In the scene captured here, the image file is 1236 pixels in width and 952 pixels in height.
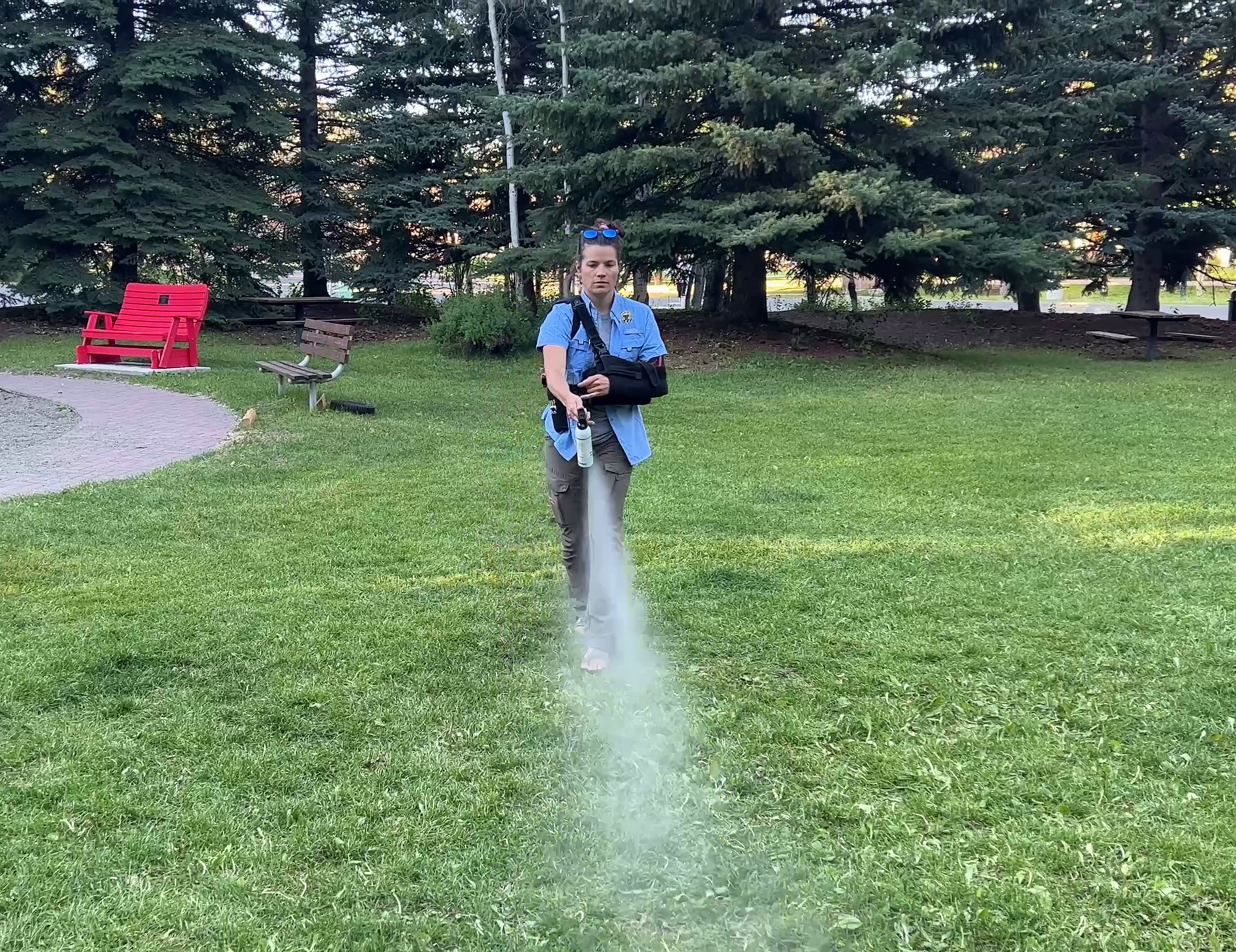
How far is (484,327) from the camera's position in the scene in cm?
1482

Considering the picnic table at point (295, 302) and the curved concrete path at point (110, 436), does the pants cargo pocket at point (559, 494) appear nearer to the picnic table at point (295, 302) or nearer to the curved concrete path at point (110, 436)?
the curved concrete path at point (110, 436)

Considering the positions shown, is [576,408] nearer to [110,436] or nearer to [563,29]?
[110,436]

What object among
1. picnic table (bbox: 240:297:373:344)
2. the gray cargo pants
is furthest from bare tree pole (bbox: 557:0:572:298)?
the gray cargo pants

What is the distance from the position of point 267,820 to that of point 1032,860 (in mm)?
1984

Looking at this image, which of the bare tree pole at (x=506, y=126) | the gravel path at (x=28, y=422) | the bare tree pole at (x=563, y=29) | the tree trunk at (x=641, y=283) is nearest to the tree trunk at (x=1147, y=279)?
the tree trunk at (x=641, y=283)

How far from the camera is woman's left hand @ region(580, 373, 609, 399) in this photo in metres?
3.50

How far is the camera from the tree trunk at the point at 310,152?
20641mm

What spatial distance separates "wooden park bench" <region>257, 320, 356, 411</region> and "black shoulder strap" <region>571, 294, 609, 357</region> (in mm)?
6788

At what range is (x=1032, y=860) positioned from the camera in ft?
8.55

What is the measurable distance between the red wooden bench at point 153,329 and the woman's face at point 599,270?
11.1 meters

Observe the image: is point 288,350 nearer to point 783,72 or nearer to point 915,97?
point 783,72

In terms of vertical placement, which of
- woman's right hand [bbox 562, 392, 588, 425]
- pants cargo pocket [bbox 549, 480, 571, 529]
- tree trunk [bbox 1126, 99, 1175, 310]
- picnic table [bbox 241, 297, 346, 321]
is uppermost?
tree trunk [bbox 1126, 99, 1175, 310]

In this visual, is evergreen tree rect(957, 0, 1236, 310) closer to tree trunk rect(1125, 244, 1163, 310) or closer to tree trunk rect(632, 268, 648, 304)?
tree trunk rect(1125, 244, 1163, 310)

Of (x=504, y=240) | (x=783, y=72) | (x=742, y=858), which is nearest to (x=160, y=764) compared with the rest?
(x=742, y=858)
